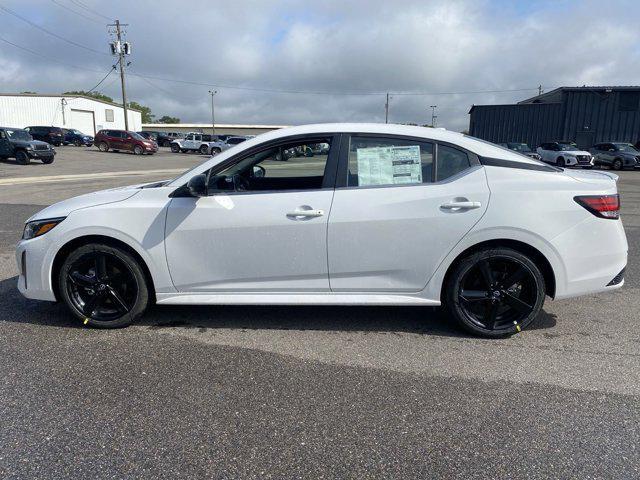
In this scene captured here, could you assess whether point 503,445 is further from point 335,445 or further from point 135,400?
point 135,400

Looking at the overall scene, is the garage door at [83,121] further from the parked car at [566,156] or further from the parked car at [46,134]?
the parked car at [566,156]

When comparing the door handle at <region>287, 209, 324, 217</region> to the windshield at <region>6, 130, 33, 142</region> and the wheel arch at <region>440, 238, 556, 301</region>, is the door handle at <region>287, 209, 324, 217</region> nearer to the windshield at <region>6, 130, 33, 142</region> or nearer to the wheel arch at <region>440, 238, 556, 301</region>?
the wheel arch at <region>440, 238, 556, 301</region>

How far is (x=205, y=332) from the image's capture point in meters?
3.98

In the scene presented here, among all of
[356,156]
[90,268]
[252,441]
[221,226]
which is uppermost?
[356,156]

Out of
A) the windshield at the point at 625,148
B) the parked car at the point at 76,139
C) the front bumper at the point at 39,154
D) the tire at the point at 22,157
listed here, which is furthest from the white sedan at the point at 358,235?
the parked car at the point at 76,139

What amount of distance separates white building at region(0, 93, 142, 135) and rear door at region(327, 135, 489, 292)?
2349 inches

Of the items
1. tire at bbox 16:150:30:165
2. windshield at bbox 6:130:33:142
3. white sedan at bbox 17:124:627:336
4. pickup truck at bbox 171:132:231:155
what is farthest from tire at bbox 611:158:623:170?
pickup truck at bbox 171:132:231:155

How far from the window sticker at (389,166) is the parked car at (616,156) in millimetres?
28932

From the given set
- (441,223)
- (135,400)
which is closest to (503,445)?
(441,223)

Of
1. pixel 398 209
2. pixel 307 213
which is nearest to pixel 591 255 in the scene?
pixel 398 209

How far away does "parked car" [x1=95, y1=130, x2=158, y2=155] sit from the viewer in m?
39.9

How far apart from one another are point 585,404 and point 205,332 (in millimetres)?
2751

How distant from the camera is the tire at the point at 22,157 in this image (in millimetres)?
25408

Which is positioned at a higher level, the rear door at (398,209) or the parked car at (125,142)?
the parked car at (125,142)
